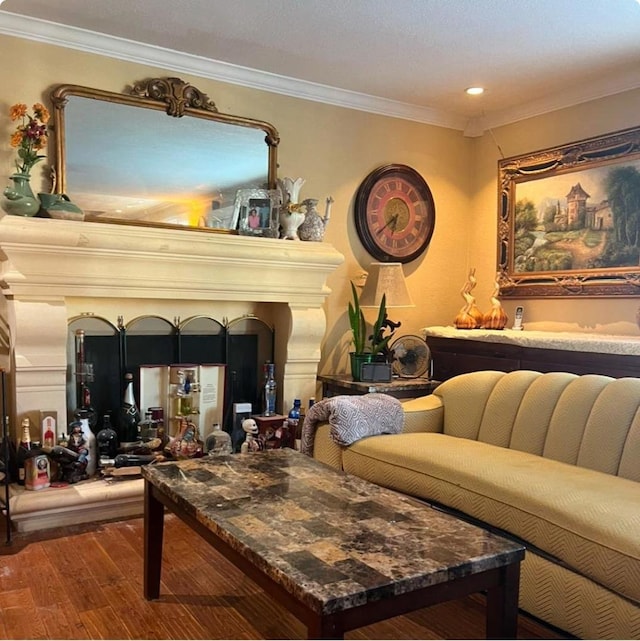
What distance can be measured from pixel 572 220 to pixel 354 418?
2043 millimetres

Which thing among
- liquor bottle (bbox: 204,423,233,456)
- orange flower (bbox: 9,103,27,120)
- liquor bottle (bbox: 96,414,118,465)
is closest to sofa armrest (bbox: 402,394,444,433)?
liquor bottle (bbox: 204,423,233,456)

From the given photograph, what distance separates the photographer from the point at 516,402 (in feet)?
9.23

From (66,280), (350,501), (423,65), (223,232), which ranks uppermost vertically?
(423,65)

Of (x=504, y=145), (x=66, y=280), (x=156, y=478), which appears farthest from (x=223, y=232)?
(x=504, y=145)

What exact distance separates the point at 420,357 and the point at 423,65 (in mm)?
1792

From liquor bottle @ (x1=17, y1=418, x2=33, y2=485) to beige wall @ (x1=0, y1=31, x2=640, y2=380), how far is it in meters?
1.25

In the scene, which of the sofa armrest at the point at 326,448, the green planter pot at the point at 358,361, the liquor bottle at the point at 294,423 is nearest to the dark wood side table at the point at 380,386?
the green planter pot at the point at 358,361

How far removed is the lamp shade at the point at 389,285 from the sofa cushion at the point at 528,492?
48.9 inches

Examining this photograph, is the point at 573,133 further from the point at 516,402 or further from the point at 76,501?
the point at 76,501

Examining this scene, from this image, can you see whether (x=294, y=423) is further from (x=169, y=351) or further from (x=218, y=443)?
(x=169, y=351)

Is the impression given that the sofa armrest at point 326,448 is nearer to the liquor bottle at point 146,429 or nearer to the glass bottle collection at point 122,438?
the glass bottle collection at point 122,438

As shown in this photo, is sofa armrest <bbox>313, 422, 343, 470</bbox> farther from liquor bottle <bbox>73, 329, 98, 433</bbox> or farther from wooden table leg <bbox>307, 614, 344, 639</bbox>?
wooden table leg <bbox>307, 614, 344, 639</bbox>

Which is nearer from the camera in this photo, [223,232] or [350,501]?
[350,501]

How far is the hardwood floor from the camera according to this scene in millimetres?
1965
